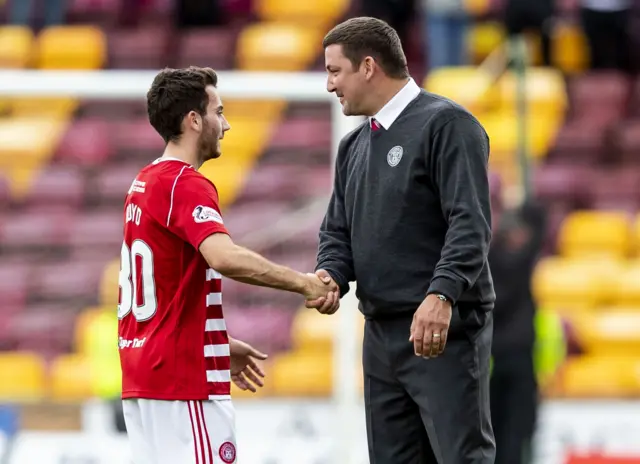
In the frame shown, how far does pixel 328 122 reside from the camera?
24.6 feet

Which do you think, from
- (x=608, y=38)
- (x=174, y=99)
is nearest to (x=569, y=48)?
(x=608, y=38)

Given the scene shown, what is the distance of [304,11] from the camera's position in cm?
1137

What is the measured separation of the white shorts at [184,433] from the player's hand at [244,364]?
1.09ft

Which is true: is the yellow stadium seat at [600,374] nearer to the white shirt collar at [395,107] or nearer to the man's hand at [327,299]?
the man's hand at [327,299]

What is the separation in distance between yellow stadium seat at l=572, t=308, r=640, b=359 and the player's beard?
15.4 ft

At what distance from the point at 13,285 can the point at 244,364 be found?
10.9 feet

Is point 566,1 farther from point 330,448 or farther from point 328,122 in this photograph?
point 330,448

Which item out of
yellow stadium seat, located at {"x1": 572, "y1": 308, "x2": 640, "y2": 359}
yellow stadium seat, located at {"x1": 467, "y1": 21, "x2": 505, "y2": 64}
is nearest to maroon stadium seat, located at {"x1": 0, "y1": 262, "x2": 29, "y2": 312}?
yellow stadium seat, located at {"x1": 572, "y1": 308, "x2": 640, "y2": 359}

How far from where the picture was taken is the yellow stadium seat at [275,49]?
1049 cm

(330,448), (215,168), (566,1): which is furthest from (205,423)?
(566,1)

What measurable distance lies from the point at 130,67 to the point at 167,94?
6.73 metres

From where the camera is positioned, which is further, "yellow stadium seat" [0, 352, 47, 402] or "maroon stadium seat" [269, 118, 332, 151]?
"maroon stadium seat" [269, 118, 332, 151]

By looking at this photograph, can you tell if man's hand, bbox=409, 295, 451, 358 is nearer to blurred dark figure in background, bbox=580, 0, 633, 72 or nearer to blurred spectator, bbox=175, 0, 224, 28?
blurred dark figure in background, bbox=580, 0, 633, 72

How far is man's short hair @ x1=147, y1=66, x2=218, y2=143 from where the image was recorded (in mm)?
3959
